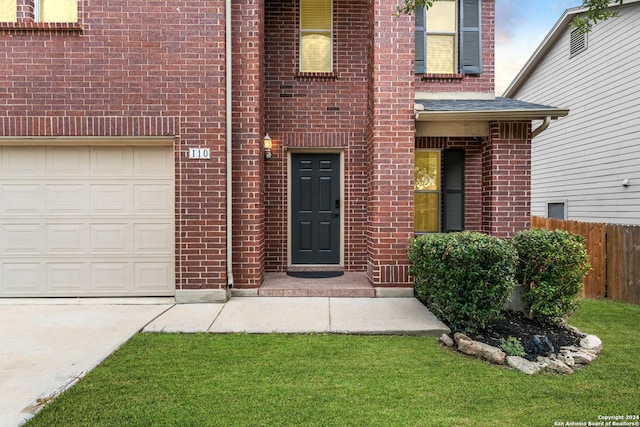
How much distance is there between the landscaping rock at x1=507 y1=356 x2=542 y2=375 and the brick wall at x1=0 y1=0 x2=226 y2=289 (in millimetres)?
3848

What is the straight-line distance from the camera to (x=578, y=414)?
8.74 ft

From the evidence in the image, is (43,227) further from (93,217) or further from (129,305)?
(129,305)

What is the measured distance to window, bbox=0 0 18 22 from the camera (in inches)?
213

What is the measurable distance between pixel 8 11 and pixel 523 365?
8.24 m

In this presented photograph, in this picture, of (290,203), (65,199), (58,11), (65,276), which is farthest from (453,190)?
(58,11)

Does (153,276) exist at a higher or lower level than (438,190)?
lower

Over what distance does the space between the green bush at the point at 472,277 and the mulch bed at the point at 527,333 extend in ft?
0.43

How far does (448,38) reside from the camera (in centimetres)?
714

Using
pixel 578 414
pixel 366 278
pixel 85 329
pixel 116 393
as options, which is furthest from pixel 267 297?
pixel 578 414

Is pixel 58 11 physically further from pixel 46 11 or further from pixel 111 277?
pixel 111 277

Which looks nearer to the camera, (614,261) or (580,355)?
(580,355)

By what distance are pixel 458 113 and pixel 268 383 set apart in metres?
4.72

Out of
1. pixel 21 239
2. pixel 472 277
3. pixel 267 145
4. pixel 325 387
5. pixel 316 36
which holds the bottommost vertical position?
pixel 325 387

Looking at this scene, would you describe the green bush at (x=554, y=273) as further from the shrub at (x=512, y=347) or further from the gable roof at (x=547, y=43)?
the gable roof at (x=547, y=43)
